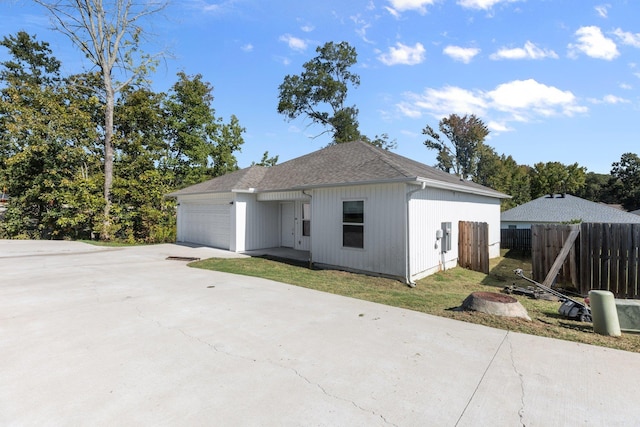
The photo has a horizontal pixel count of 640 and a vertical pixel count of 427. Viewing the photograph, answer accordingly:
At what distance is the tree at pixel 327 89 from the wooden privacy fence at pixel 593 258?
75.7ft

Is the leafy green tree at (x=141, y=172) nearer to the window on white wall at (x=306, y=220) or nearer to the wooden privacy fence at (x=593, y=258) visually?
the window on white wall at (x=306, y=220)

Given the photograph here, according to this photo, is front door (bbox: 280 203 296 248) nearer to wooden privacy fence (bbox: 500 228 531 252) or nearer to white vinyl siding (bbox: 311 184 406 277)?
white vinyl siding (bbox: 311 184 406 277)

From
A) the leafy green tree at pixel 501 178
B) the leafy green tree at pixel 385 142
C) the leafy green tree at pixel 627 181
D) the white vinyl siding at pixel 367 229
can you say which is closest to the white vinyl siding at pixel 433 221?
the white vinyl siding at pixel 367 229

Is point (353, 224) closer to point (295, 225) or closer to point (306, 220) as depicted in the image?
point (306, 220)

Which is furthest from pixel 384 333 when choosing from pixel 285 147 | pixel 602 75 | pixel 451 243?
pixel 285 147

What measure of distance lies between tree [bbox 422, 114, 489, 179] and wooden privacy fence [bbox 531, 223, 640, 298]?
31306mm

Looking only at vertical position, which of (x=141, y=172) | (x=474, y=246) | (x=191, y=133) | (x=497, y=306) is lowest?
(x=497, y=306)

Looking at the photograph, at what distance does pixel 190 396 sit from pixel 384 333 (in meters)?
2.59

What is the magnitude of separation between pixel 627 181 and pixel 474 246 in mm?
53970

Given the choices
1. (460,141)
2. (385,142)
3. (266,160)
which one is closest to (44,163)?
(266,160)

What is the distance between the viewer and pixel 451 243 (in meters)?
11.2

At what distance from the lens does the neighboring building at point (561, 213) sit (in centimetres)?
2083

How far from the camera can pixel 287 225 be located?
47.3 feet

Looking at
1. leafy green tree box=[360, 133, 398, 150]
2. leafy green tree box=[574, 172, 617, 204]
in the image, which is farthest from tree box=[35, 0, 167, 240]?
leafy green tree box=[574, 172, 617, 204]
